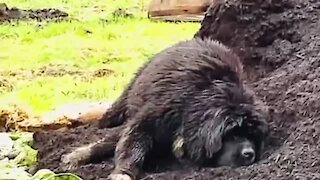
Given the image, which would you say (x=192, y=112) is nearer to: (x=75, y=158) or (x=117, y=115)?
(x=75, y=158)

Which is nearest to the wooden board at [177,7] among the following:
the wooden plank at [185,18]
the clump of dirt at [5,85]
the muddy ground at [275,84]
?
the wooden plank at [185,18]

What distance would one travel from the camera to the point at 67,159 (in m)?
5.20

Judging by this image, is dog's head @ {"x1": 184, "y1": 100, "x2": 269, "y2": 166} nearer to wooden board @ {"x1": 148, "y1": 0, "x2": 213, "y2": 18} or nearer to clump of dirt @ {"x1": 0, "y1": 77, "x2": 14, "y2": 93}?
clump of dirt @ {"x1": 0, "y1": 77, "x2": 14, "y2": 93}

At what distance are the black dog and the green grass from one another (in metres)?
3.23

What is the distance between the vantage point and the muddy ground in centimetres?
438

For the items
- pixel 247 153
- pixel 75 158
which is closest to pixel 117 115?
pixel 75 158

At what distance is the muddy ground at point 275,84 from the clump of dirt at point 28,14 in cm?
779

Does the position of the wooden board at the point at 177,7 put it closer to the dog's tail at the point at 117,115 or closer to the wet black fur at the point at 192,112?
the dog's tail at the point at 117,115

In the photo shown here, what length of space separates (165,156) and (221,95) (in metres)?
0.51

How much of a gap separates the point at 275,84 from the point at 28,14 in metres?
9.43

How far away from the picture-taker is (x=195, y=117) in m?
4.70

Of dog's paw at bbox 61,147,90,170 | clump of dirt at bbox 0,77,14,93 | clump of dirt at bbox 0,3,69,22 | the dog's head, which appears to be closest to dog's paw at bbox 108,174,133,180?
the dog's head

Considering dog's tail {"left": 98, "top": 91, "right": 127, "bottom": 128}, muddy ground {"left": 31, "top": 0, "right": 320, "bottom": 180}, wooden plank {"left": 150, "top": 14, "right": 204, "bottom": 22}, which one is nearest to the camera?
muddy ground {"left": 31, "top": 0, "right": 320, "bottom": 180}

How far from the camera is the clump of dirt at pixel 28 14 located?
13969mm
